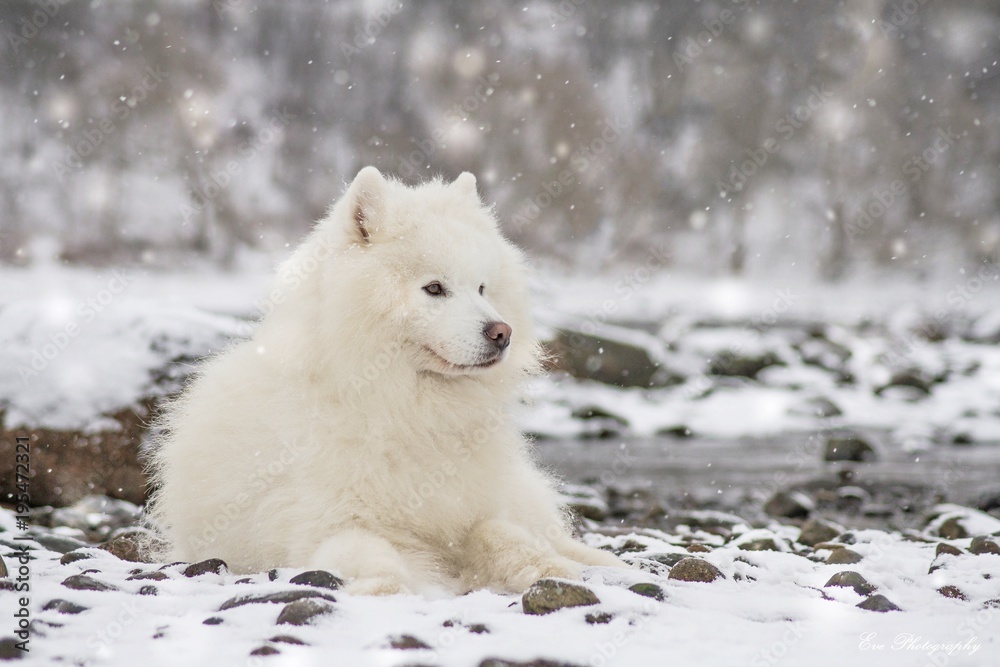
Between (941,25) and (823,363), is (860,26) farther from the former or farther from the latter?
(823,363)

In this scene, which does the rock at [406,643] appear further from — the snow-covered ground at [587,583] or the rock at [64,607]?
the rock at [64,607]

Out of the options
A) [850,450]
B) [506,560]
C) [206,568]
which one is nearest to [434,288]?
[506,560]

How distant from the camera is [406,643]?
7.95ft

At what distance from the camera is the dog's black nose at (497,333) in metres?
3.73

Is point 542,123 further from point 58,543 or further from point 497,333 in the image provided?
point 497,333

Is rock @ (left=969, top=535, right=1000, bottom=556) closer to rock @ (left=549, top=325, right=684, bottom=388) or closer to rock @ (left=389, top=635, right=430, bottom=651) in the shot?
rock @ (left=389, top=635, right=430, bottom=651)

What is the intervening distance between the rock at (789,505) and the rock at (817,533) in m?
1.25

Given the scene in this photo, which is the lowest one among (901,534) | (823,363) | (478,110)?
(901,534)

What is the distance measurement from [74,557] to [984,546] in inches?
191

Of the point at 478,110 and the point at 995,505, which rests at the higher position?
the point at 478,110

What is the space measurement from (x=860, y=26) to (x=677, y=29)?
6.44m

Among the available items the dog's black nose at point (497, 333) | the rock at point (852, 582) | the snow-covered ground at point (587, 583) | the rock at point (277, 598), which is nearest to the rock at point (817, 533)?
the snow-covered ground at point (587, 583)

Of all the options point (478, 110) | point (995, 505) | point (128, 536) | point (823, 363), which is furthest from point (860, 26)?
point (128, 536)

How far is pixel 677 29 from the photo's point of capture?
28.8 m
